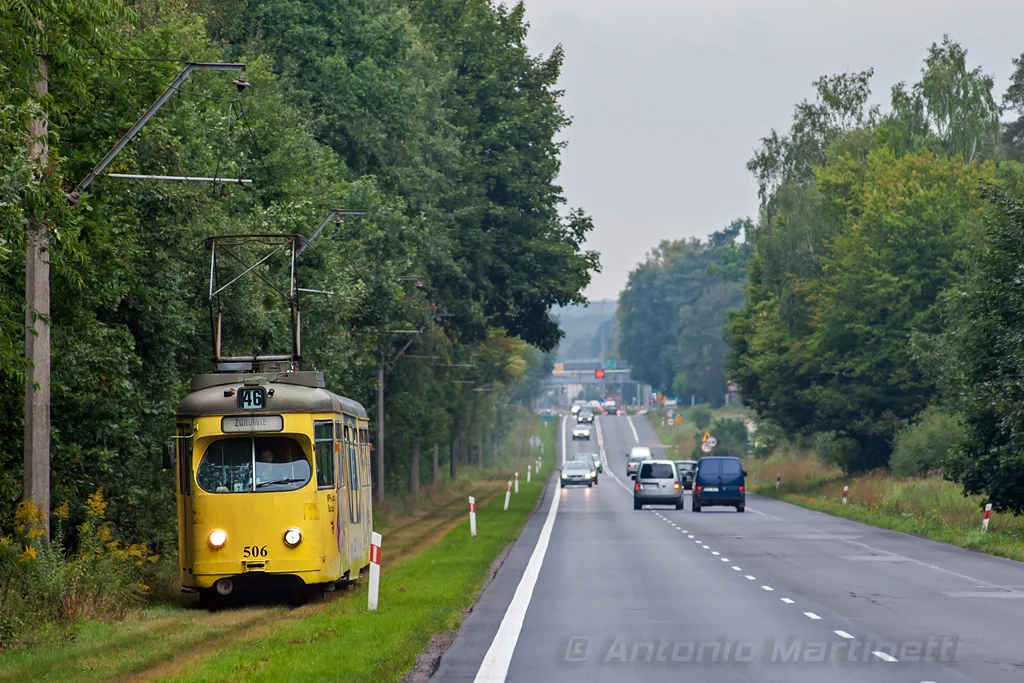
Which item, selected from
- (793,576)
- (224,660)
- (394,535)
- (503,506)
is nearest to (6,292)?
(224,660)

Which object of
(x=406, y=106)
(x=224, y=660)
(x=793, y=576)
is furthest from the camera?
(x=406, y=106)

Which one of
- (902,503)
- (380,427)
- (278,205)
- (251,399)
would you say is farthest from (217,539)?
(902,503)

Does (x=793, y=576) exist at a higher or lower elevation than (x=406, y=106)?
lower

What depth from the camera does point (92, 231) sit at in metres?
19.8

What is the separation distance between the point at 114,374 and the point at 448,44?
39.8 metres

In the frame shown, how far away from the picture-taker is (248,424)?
2200 cm

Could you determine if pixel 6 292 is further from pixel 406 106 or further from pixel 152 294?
pixel 406 106

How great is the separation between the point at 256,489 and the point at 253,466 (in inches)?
13.5

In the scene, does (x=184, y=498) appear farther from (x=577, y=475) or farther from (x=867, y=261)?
(x=577, y=475)

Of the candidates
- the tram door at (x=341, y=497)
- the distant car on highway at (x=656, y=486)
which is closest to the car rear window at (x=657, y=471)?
the distant car on highway at (x=656, y=486)

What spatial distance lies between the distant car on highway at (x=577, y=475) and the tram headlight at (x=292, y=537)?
66.0 meters

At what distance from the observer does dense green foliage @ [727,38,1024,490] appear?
68812 mm

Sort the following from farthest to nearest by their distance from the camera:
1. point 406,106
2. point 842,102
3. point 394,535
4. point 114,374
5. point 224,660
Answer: point 842,102
point 406,106
point 394,535
point 114,374
point 224,660

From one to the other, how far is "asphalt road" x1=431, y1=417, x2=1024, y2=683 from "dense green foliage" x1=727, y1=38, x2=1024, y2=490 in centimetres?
2541
